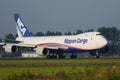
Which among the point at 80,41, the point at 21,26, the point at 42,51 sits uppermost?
the point at 21,26

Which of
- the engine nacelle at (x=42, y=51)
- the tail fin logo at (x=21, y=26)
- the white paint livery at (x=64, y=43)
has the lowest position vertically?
the engine nacelle at (x=42, y=51)

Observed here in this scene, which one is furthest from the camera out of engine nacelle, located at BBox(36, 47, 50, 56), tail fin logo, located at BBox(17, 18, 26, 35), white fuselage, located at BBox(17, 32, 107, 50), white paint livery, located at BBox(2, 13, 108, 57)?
tail fin logo, located at BBox(17, 18, 26, 35)

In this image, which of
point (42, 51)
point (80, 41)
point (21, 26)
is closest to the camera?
point (42, 51)

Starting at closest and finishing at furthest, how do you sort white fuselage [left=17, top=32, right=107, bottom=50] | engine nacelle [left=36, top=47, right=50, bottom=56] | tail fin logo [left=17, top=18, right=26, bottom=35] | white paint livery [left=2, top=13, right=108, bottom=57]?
white fuselage [left=17, top=32, right=107, bottom=50] < white paint livery [left=2, top=13, right=108, bottom=57] < engine nacelle [left=36, top=47, right=50, bottom=56] < tail fin logo [left=17, top=18, right=26, bottom=35]

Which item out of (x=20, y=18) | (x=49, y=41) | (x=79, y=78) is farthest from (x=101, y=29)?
(x=79, y=78)

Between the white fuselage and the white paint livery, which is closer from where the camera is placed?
the white fuselage

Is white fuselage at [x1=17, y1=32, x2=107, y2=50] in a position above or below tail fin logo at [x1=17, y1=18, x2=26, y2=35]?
below

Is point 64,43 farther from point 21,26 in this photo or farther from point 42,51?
point 21,26

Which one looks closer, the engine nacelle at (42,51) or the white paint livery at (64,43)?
the white paint livery at (64,43)

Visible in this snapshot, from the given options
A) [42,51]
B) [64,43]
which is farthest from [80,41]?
[42,51]

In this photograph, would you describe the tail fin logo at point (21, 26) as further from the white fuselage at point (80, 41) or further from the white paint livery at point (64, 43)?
the white fuselage at point (80, 41)

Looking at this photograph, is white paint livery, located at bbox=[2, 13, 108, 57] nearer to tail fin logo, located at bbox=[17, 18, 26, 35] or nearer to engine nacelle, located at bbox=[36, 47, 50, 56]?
engine nacelle, located at bbox=[36, 47, 50, 56]

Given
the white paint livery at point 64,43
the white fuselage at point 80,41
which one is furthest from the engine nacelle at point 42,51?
the white fuselage at point 80,41

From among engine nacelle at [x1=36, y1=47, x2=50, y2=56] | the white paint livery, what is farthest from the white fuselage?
engine nacelle at [x1=36, y1=47, x2=50, y2=56]
